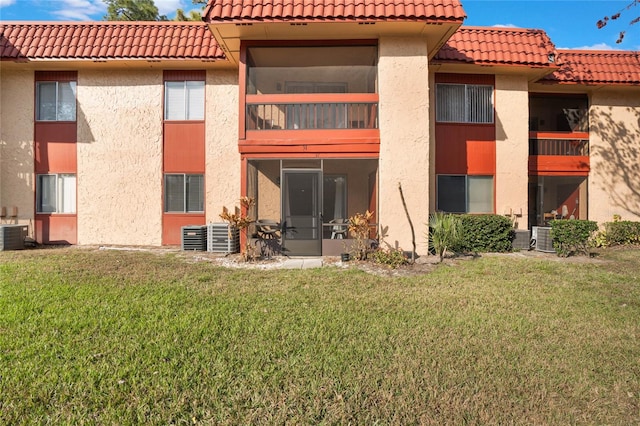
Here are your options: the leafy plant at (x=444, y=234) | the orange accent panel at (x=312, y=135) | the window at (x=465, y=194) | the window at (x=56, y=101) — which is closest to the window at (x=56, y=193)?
the window at (x=56, y=101)

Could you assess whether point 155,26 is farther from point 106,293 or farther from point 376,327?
point 376,327

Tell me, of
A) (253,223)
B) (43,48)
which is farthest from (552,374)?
(43,48)

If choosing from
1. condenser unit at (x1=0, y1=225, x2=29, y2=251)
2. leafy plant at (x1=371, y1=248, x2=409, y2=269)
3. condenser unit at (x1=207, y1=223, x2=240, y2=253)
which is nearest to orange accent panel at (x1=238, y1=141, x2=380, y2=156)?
condenser unit at (x1=207, y1=223, x2=240, y2=253)

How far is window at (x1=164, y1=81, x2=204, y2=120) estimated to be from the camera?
39.2 feet

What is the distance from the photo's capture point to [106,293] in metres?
5.82

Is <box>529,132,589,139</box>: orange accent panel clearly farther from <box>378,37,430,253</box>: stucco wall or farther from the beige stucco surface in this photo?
the beige stucco surface

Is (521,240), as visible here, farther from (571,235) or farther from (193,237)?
(193,237)

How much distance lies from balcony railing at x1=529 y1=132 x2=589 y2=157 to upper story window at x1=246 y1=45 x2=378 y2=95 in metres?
6.83

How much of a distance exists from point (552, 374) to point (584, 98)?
13664mm

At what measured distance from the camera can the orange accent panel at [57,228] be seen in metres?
11.8

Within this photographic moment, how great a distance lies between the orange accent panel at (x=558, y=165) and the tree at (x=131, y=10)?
2503 centimetres

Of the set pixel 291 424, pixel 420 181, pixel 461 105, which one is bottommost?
pixel 291 424

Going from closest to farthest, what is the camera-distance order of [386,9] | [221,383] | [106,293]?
1. [221,383]
2. [106,293]
3. [386,9]

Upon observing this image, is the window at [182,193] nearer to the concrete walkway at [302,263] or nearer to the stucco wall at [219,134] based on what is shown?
the stucco wall at [219,134]
